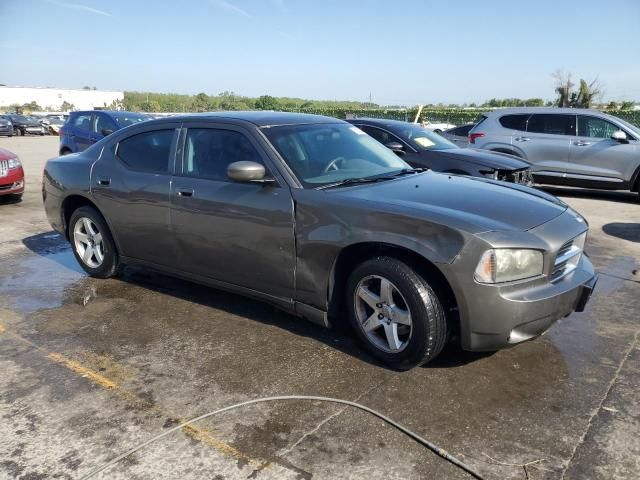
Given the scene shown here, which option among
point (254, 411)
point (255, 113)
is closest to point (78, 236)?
point (255, 113)

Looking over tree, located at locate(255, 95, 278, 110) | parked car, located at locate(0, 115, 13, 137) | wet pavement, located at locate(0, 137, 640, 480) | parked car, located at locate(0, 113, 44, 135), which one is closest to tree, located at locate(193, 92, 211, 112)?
tree, located at locate(255, 95, 278, 110)

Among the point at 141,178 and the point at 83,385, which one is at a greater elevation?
the point at 141,178

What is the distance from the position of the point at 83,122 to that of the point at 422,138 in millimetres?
7976

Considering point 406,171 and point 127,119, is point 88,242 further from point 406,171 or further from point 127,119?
point 127,119

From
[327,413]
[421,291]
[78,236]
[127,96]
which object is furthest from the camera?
[127,96]

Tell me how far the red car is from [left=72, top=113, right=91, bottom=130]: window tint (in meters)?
2.84

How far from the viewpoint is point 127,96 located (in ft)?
284

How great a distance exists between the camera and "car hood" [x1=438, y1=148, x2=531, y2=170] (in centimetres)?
776

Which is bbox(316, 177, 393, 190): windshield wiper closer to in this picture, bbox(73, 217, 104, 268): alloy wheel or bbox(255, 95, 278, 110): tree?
bbox(73, 217, 104, 268): alloy wheel

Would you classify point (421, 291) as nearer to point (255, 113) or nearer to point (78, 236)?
point (255, 113)

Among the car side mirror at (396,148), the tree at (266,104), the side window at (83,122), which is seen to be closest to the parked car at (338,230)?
the car side mirror at (396,148)

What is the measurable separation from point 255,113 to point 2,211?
6384mm

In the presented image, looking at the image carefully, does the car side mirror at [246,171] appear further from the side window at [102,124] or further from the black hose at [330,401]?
the side window at [102,124]

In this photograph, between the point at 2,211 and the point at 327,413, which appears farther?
the point at 2,211
